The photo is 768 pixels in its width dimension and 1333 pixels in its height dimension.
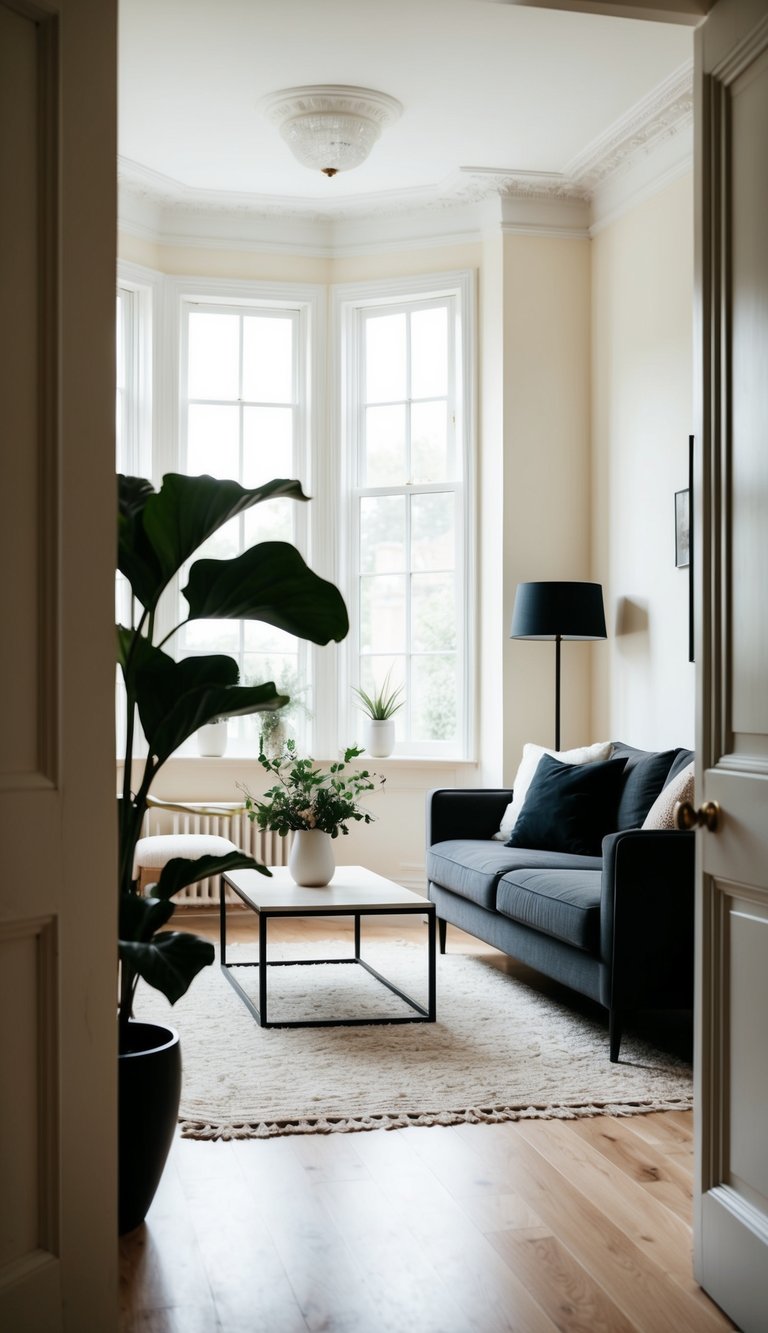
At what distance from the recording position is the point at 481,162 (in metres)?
5.68

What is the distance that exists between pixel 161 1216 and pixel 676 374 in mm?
3830

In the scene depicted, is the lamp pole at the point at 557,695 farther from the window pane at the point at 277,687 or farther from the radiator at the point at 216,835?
the radiator at the point at 216,835

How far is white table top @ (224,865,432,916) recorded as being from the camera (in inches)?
162

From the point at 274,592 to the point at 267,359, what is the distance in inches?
172

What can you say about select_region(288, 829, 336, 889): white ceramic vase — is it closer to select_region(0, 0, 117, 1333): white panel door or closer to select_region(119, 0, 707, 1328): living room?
select_region(119, 0, 707, 1328): living room

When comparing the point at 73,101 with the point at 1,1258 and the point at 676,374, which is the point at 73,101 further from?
the point at 676,374

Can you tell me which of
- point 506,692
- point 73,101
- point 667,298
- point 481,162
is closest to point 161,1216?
point 73,101

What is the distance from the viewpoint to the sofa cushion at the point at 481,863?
14.8ft

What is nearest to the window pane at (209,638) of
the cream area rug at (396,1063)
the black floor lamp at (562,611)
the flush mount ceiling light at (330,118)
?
the black floor lamp at (562,611)

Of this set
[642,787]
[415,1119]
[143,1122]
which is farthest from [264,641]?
[143,1122]

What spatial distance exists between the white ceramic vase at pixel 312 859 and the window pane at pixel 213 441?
2510 mm

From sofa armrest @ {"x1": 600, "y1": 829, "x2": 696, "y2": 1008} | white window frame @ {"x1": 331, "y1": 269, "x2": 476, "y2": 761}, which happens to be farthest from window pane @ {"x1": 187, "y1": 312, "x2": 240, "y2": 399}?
sofa armrest @ {"x1": 600, "y1": 829, "x2": 696, "y2": 1008}

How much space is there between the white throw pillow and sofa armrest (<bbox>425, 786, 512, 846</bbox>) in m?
0.05

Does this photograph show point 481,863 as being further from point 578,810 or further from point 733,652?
point 733,652
